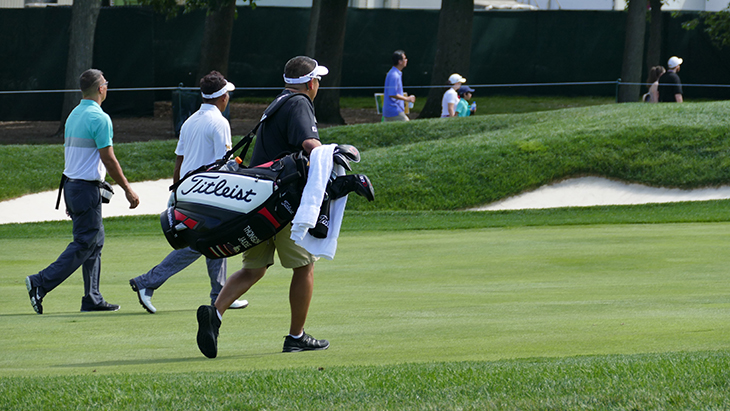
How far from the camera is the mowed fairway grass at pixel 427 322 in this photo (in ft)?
A: 13.2

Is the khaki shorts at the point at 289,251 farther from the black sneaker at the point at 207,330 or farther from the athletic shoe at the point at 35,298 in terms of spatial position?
the athletic shoe at the point at 35,298

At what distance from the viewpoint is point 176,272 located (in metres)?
7.26

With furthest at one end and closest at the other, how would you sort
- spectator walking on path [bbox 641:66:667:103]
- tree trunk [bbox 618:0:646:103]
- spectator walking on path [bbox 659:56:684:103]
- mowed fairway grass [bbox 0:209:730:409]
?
tree trunk [bbox 618:0:646:103]
spectator walking on path [bbox 641:66:667:103]
spectator walking on path [bbox 659:56:684:103]
mowed fairway grass [bbox 0:209:730:409]

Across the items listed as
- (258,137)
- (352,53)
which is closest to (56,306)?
(258,137)

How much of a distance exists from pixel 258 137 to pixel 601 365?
2.41m

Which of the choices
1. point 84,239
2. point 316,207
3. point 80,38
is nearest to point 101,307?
point 84,239

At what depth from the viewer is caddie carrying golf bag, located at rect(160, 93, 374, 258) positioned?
488cm

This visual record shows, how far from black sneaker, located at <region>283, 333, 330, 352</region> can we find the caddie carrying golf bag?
2.04 feet

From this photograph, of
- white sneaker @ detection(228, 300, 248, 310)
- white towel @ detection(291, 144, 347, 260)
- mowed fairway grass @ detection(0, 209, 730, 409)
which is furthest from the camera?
white sneaker @ detection(228, 300, 248, 310)

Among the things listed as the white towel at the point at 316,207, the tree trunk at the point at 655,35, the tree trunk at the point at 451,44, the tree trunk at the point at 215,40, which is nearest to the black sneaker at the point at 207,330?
the white towel at the point at 316,207

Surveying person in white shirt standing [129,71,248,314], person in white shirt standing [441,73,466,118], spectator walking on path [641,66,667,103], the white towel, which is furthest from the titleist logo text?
spectator walking on path [641,66,667,103]

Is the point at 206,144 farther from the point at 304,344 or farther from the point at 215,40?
the point at 215,40

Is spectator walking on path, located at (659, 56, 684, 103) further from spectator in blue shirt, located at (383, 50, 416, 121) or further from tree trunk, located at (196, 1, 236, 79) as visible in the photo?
tree trunk, located at (196, 1, 236, 79)

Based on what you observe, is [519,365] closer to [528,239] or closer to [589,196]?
[528,239]
